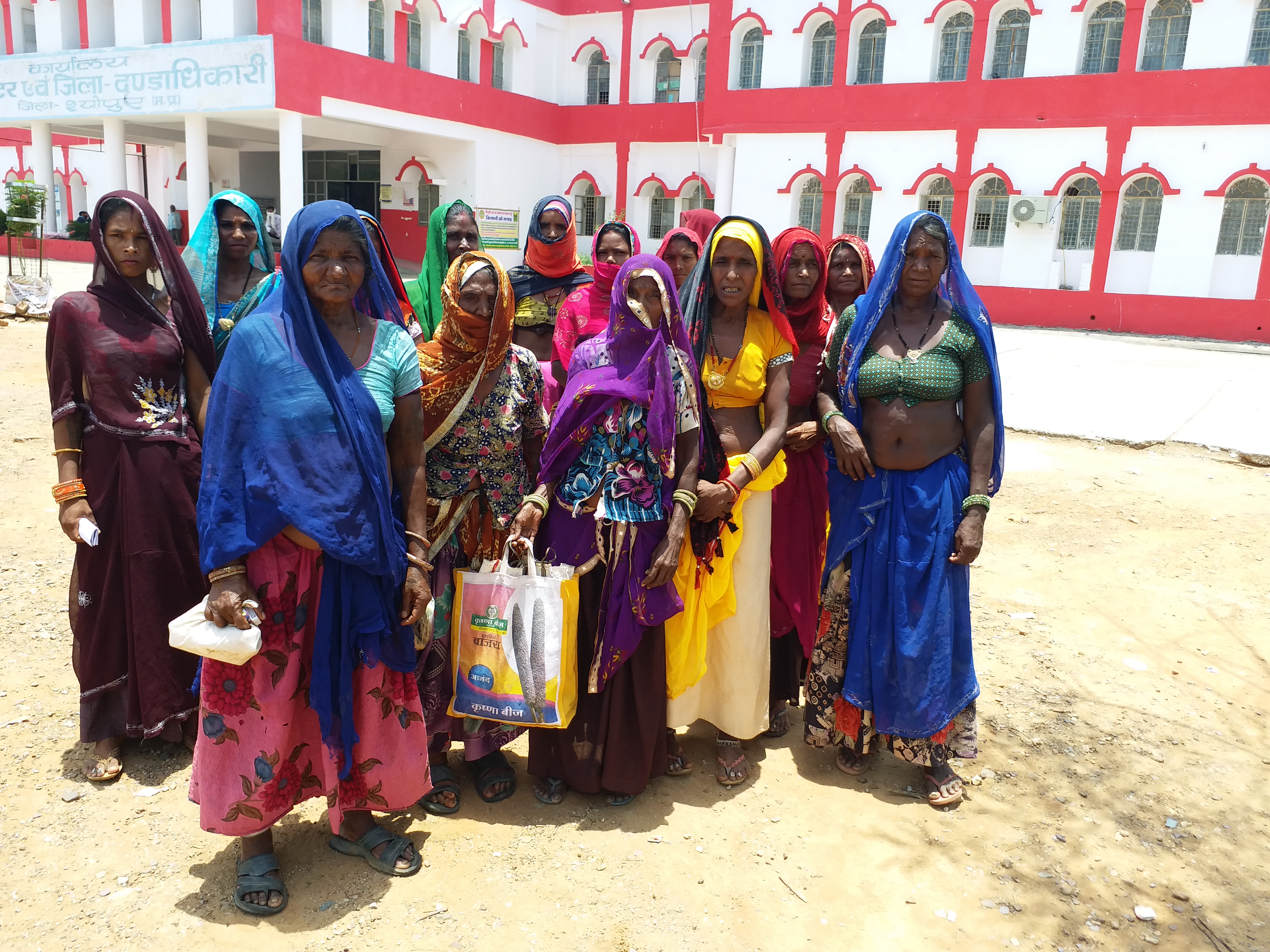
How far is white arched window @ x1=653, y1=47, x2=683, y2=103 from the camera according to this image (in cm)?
2205

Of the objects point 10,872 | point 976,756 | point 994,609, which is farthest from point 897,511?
point 10,872

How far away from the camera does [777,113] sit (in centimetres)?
1934

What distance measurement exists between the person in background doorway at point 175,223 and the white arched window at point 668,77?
12300 millimetres

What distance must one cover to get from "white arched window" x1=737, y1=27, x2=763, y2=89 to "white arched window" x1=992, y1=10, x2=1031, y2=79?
492cm

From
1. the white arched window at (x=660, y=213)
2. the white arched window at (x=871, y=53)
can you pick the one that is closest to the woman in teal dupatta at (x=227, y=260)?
the white arched window at (x=871, y=53)

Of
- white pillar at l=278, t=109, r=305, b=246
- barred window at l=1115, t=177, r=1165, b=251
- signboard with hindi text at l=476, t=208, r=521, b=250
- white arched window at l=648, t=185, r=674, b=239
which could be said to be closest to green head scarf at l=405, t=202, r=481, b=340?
white pillar at l=278, t=109, r=305, b=246

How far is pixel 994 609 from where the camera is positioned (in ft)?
15.6

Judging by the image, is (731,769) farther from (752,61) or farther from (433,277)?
(752,61)

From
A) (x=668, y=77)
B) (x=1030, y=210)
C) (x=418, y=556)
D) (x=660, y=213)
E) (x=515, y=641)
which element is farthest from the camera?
(x=660, y=213)

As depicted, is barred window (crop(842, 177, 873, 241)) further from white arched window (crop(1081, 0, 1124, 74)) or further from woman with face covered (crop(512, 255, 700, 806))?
woman with face covered (crop(512, 255, 700, 806))

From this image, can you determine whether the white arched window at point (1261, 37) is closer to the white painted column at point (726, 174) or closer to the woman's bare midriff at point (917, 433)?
the white painted column at point (726, 174)

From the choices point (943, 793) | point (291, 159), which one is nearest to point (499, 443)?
point (943, 793)

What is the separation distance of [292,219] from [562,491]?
1.15 m

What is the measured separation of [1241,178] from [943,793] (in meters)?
17.3
